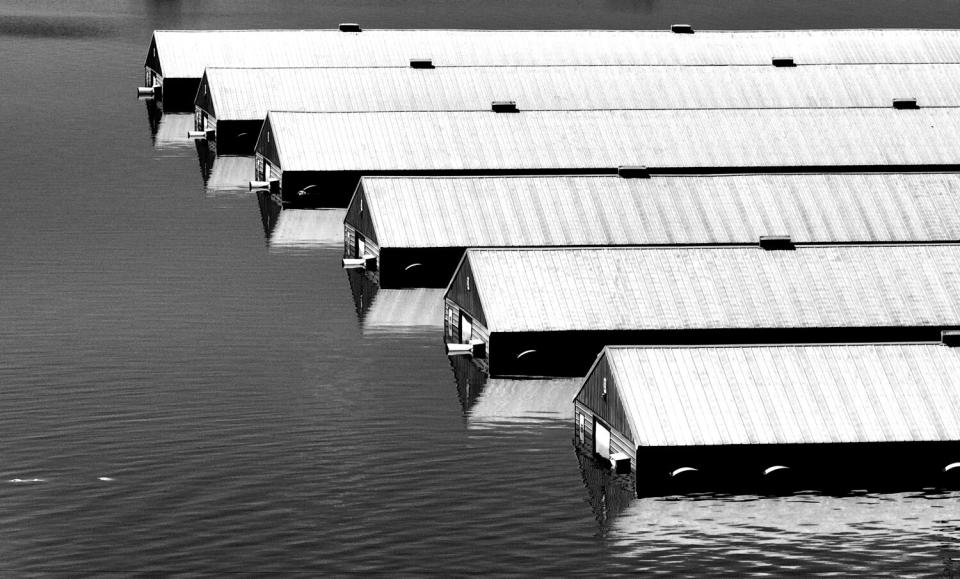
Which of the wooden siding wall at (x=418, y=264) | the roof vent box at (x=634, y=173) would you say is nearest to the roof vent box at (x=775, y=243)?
the roof vent box at (x=634, y=173)

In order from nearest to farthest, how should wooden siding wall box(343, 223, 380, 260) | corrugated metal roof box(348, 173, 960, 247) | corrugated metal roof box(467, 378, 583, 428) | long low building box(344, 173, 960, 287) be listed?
corrugated metal roof box(467, 378, 583, 428) → long low building box(344, 173, 960, 287) → corrugated metal roof box(348, 173, 960, 247) → wooden siding wall box(343, 223, 380, 260)

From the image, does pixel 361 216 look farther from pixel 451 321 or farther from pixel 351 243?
pixel 451 321

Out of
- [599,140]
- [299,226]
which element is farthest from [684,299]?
[599,140]

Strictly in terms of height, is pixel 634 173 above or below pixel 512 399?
above

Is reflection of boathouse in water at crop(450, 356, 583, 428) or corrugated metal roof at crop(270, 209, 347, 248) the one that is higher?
corrugated metal roof at crop(270, 209, 347, 248)

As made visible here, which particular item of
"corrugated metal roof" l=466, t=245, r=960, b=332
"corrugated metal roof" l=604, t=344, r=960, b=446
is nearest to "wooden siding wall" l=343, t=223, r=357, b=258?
"corrugated metal roof" l=466, t=245, r=960, b=332

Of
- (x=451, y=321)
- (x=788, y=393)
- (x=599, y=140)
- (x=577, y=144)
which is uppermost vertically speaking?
(x=599, y=140)

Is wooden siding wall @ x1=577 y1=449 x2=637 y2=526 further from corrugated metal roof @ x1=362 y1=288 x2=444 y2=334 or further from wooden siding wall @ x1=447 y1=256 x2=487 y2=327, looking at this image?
corrugated metal roof @ x1=362 y1=288 x2=444 y2=334

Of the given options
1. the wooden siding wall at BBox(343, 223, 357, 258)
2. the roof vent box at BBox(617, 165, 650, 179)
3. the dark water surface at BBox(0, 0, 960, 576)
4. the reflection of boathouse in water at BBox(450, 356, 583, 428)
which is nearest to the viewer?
the dark water surface at BBox(0, 0, 960, 576)
